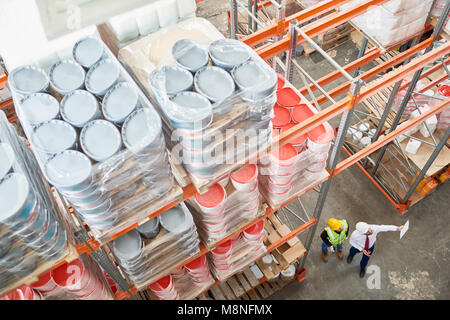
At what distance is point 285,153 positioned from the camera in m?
4.47

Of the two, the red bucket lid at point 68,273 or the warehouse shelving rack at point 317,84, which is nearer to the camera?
the warehouse shelving rack at point 317,84

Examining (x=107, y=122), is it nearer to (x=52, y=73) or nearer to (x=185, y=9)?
(x=52, y=73)

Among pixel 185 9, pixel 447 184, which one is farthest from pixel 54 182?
pixel 447 184

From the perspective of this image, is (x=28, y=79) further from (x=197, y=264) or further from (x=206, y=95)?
(x=197, y=264)

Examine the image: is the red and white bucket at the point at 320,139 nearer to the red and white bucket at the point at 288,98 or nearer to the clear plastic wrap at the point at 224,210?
the red and white bucket at the point at 288,98

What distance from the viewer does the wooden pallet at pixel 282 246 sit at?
20.1 feet

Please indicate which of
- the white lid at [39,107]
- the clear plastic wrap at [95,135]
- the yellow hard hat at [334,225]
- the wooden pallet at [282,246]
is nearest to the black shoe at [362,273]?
the yellow hard hat at [334,225]

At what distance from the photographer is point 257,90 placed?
3400mm

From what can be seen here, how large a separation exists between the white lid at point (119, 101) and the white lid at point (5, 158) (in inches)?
32.6

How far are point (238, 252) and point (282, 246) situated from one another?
3.69 ft

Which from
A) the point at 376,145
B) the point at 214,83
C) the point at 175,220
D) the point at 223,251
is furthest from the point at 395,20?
the point at 175,220

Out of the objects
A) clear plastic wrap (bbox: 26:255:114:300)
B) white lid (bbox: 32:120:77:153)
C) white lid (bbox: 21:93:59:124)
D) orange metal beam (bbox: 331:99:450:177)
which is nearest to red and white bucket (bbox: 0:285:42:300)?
clear plastic wrap (bbox: 26:255:114:300)

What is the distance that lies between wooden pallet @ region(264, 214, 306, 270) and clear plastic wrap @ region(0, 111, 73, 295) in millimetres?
3168
